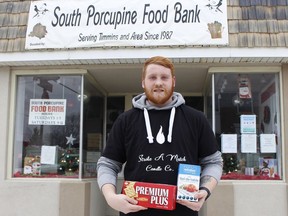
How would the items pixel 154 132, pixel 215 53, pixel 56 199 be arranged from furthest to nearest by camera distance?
1. pixel 56 199
2. pixel 215 53
3. pixel 154 132

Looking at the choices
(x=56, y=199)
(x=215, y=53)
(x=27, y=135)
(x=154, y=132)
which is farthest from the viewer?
(x=27, y=135)

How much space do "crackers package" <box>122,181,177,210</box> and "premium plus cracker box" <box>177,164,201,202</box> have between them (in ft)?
0.12

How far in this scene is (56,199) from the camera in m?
6.72

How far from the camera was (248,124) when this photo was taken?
268 inches

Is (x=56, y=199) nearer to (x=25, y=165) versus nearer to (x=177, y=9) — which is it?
(x=25, y=165)

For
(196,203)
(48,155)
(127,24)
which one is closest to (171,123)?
(196,203)

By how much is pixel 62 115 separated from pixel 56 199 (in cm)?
140

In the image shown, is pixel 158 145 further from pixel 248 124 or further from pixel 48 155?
pixel 48 155

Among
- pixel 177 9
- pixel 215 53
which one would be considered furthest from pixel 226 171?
pixel 177 9

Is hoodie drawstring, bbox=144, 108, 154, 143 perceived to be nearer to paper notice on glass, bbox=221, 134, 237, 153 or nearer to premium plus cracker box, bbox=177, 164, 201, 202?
premium plus cracker box, bbox=177, 164, 201, 202

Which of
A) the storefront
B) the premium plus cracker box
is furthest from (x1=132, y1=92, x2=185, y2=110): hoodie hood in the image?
the storefront

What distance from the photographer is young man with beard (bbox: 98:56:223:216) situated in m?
2.25

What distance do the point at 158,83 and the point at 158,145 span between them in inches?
13.5

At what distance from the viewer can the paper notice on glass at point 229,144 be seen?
673 cm
